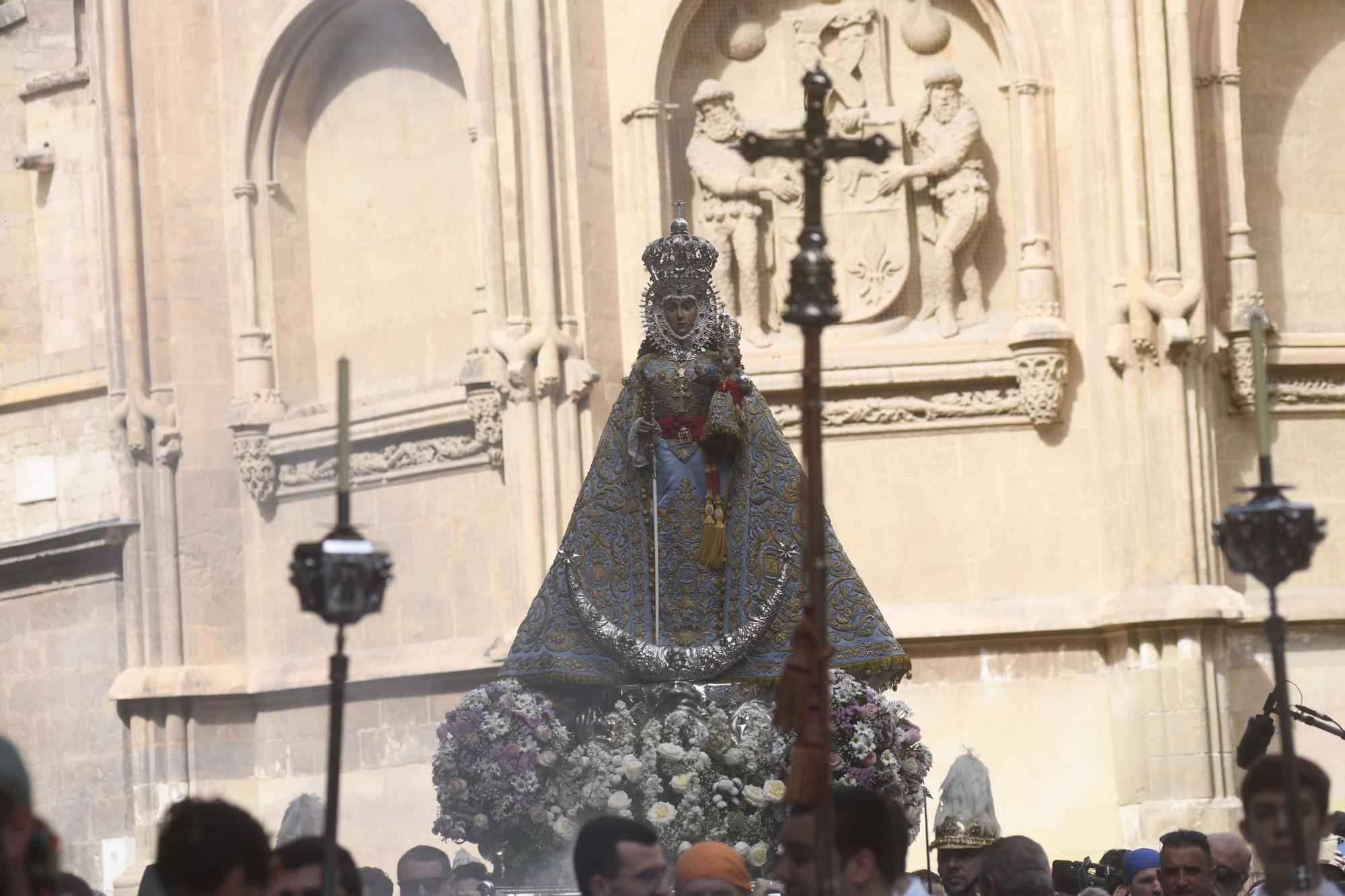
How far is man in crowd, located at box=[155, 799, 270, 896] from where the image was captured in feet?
15.6

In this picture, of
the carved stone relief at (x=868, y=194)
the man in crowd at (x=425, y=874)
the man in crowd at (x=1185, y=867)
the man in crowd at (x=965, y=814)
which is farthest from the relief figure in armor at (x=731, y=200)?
the man in crowd at (x=1185, y=867)

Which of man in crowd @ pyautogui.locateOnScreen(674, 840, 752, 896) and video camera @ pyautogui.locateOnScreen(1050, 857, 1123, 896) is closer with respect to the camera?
man in crowd @ pyautogui.locateOnScreen(674, 840, 752, 896)

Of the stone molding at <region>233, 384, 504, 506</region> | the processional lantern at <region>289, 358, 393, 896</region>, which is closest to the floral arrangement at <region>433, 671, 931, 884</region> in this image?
the processional lantern at <region>289, 358, 393, 896</region>

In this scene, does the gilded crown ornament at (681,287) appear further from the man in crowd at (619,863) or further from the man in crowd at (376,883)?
the man in crowd at (619,863)

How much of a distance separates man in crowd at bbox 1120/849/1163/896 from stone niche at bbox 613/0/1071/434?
27.6ft

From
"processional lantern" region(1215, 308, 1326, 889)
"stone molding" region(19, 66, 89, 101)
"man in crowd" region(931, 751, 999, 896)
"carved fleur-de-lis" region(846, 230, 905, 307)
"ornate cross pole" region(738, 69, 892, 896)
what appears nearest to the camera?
"ornate cross pole" region(738, 69, 892, 896)

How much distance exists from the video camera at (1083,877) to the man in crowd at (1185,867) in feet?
12.7

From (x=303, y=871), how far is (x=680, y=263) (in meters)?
4.96

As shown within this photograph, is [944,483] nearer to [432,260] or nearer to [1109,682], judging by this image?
[1109,682]

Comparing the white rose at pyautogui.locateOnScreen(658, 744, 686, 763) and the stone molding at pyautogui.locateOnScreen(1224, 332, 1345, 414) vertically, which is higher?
the stone molding at pyautogui.locateOnScreen(1224, 332, 1345, 414)

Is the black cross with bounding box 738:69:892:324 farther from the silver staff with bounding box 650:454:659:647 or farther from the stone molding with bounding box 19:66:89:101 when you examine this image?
the stone molding with bounding box 19:66:89:101

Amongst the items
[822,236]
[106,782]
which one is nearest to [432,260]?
[106,782]

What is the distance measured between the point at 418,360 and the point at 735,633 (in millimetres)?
9992

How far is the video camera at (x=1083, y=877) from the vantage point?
40.7ft
